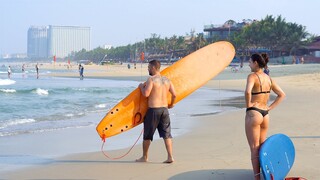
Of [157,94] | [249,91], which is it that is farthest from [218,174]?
[157,94]

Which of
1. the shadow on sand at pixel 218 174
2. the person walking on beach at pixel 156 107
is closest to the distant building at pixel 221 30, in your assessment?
the person walking on beach at pixel 156 107

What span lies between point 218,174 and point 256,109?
0.93 m

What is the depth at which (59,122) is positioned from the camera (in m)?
10.6

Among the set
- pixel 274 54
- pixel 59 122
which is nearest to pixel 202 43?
pixel 274 54

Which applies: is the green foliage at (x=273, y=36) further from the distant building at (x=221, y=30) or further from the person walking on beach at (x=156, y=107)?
Answer: the person walking on beach at (x=156, y=107)

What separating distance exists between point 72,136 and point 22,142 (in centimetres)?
93

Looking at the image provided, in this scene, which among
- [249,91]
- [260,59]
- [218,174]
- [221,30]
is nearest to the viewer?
[249,91]

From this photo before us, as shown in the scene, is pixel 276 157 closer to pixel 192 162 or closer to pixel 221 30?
pixel 192 162

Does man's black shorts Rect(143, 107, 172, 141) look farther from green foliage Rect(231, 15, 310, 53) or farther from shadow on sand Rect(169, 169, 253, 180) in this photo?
green foliage Rect(231, 15, 310, 53)

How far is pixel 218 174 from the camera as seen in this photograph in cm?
492

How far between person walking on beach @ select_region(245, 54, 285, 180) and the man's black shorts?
4.28 ft

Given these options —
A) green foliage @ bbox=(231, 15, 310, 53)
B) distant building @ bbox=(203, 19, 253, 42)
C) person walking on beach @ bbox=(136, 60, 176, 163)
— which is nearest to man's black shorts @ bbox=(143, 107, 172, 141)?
person walking on beach @ bbox=(136, 60, 176, 163)

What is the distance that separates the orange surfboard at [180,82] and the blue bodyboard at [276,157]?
172cm

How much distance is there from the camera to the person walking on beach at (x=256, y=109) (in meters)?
4.38
